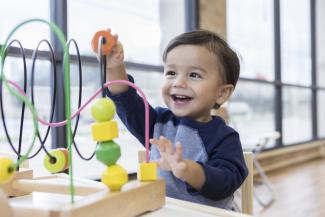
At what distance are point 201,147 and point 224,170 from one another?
11cm

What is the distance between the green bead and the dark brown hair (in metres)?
0.39

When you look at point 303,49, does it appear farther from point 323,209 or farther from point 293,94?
point 323,209

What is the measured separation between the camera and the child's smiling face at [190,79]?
29.5 inches

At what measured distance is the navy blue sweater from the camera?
0.62m

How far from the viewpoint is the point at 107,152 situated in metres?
0.44

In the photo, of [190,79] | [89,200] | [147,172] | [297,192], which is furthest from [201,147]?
[297,192]

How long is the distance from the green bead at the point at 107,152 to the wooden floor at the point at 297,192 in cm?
191

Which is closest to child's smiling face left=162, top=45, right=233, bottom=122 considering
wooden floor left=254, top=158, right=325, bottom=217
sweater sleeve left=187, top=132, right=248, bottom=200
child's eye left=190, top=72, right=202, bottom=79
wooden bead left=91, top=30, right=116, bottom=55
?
child's eye left=190, top=72, right=202, bottom=79

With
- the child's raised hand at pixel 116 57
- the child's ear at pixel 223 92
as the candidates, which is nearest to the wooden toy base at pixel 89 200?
the child's raised hand at pixel 116 57

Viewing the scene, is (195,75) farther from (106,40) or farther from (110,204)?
(110,204)

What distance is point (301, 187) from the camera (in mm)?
2984

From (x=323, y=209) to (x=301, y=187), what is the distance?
0.68m

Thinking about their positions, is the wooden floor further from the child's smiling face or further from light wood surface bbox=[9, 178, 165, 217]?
light wood surface bbox=[9, 178, 165, 217]

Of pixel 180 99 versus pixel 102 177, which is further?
pixel 180 99
